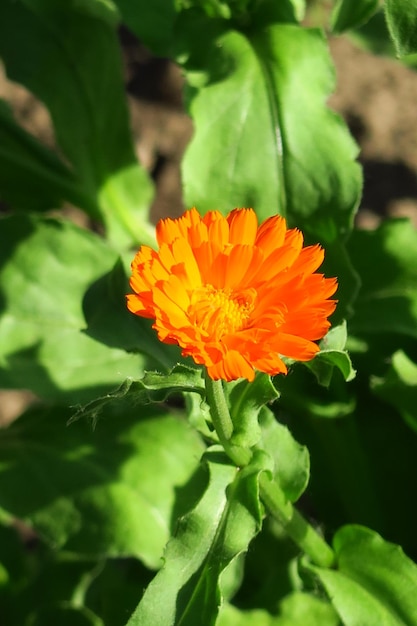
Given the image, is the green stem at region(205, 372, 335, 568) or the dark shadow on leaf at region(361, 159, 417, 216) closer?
the green stem at region(205, 372, 335, 568)

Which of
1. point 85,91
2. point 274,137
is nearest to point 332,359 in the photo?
point 274,137

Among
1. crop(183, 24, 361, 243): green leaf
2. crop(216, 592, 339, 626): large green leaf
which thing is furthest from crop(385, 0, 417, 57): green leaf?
crop(216, 592, 339, 626): large green leaf

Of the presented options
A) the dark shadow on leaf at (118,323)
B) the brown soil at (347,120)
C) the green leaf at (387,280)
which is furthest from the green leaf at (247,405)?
the brown soil at (347,120)

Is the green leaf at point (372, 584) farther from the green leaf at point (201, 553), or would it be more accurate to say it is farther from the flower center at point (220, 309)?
the flower center at point (220, 309)

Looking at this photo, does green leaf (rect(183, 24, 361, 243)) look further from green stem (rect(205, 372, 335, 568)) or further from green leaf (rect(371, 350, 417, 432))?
green stem (rect(205, 372, 335, 568))

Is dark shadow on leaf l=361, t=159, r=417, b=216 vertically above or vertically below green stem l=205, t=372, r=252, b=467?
below

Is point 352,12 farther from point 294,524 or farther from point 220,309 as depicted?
point 294,524

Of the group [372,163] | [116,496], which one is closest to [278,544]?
[116,496]

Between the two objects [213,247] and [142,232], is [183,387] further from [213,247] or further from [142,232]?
[142,232]

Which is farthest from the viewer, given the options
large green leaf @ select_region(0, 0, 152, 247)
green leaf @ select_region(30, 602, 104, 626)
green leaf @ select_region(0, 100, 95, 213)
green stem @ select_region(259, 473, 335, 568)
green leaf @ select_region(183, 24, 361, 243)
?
green leaf @ select_region(0, 100, 95, 213)
